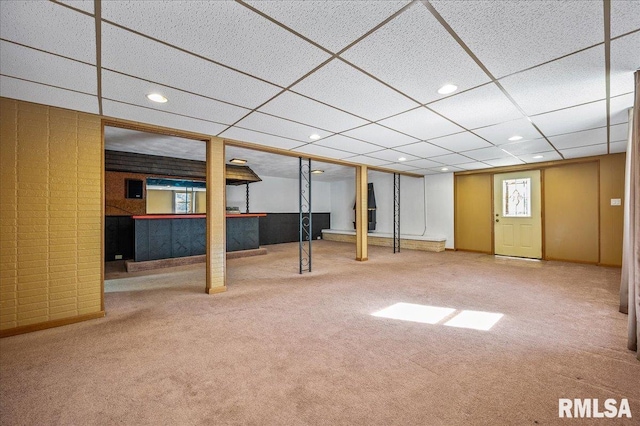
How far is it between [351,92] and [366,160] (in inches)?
140

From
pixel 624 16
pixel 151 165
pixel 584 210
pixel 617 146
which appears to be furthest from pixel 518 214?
pixel 151 165

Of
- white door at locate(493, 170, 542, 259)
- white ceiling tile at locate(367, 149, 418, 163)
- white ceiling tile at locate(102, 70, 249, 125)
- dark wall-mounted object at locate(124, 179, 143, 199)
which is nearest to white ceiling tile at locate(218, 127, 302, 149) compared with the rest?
white ceiling tile at locate(102, 70, 249, 125)

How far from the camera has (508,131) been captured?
157 inches

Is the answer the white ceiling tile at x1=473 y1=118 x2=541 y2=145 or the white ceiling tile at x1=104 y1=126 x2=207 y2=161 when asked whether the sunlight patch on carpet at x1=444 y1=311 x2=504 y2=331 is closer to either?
the white ceiling tile at x1=473 y1=118 x2=541 y2=145

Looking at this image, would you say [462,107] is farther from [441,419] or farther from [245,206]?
[245,206]

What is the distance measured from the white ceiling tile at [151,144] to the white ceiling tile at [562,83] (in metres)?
4.59

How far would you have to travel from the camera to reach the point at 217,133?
406cm

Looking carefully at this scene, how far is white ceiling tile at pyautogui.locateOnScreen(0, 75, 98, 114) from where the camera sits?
8.05 ft

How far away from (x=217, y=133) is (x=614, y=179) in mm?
7944

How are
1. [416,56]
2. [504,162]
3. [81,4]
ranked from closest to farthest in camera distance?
[81,4] < [416,56] < [504,162]

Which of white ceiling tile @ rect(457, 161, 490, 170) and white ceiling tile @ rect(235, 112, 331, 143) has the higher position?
white ceiling tile @ rect(457, 161, 490, 170)

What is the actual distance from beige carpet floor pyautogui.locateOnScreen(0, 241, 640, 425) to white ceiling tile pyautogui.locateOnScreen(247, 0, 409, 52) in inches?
93.6

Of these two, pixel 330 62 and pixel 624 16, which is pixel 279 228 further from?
pixel 624 16

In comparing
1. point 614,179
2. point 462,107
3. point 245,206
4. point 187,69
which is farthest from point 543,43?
point 245,206
